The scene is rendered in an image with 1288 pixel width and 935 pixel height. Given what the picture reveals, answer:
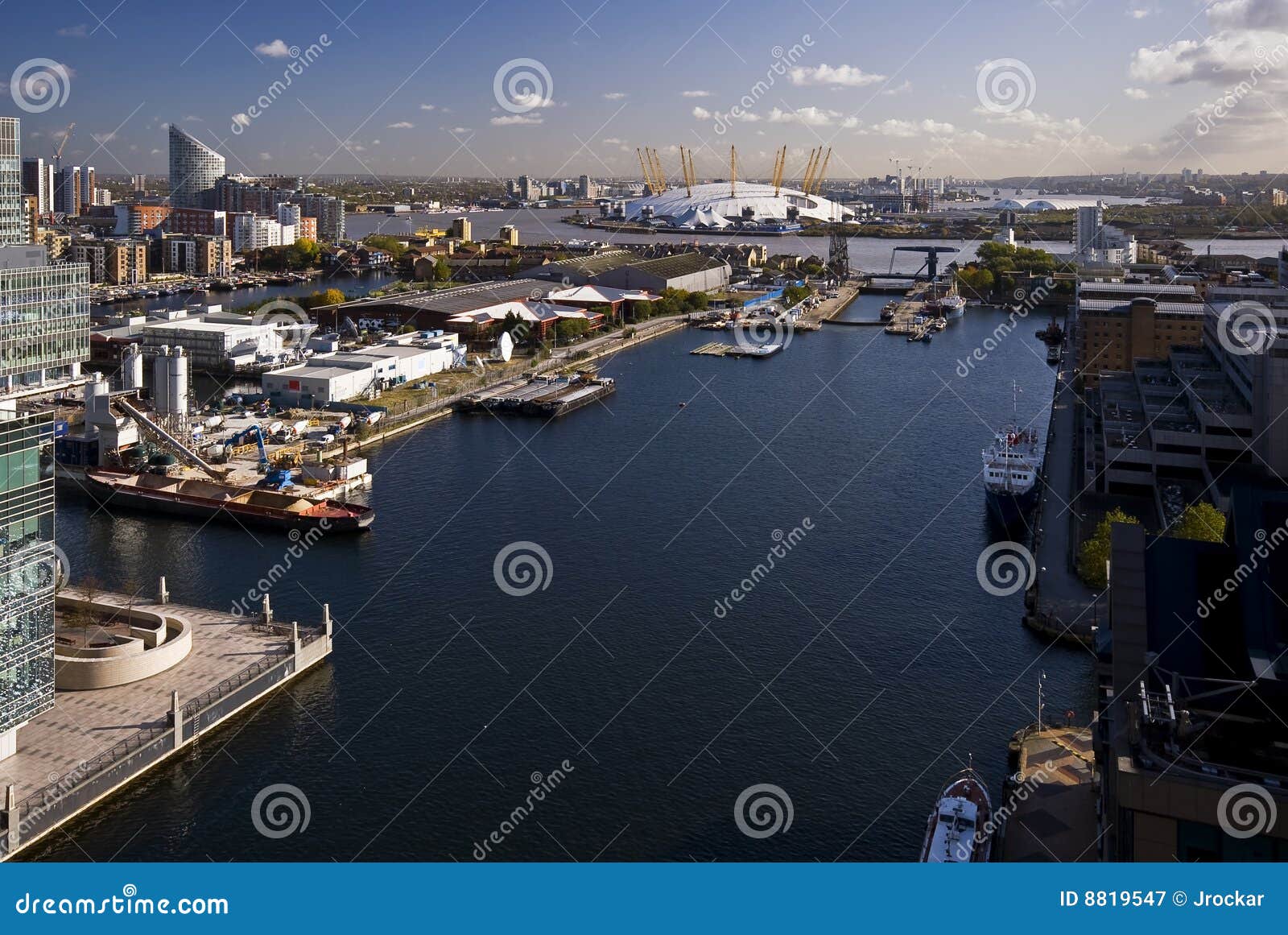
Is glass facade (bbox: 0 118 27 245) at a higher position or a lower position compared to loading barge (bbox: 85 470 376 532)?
higher

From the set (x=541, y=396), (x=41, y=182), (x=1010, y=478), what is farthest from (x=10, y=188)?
(x=41, y=182)

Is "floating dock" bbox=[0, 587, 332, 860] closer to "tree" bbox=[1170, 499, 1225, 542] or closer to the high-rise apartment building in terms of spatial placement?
"tree" bbox=[1170, 499, 1225, 542]

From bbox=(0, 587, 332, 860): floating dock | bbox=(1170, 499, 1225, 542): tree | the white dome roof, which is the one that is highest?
the white dome roof

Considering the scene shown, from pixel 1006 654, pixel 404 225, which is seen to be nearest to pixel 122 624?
pixel 1006 654

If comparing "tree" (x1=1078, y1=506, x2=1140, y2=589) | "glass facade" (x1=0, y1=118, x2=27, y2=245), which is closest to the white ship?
"tree" (x1=1078, y1=506, x2=1140, y2=589)

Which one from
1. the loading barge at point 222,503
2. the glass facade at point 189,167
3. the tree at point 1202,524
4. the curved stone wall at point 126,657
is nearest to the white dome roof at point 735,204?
the glass facade at point 189,167

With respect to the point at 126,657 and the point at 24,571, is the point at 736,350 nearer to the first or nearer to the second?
the point at 126,657

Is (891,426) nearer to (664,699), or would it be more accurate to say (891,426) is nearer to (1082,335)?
(1082,335)
